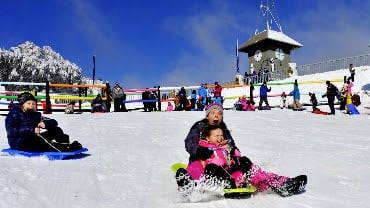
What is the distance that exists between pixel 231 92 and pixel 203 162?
2841 cm

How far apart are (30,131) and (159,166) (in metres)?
2.07

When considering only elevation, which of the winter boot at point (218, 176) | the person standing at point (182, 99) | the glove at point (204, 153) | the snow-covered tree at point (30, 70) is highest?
the snow-covered tree at point (30, 70)

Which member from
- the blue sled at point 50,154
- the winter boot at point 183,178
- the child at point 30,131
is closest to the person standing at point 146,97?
the child at point 30,131

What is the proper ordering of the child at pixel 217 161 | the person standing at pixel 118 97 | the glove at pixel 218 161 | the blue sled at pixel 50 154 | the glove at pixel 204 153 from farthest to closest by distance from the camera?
the person standing at pixel 118 97 < the blue sled at pixel 50 154 < the glove at pixel 204 153 < the glove at pixel 218 161 < the child at pixel 217 161

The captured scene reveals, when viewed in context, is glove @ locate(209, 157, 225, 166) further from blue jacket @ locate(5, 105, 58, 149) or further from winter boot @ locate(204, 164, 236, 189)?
blue jacket @ locate(5, 105, 58, 149)

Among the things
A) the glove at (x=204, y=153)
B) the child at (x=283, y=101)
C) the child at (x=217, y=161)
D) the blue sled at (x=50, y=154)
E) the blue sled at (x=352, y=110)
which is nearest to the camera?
the child at (x=217, y=161)

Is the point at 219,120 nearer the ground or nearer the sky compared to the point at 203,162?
nearer the sky

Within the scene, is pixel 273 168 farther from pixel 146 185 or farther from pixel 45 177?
pixel 45 177

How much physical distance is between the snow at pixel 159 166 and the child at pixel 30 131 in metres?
0.27

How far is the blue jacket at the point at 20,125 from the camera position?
23.9 ft

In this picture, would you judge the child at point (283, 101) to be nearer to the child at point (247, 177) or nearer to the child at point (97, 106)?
the child at point (97, 106)

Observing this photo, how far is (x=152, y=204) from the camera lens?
4461mm

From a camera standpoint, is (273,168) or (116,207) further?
(273,168)

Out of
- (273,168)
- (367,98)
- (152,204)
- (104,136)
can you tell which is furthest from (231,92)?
(152,204)
